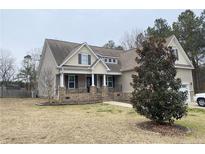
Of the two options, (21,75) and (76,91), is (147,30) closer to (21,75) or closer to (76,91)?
(76,91)

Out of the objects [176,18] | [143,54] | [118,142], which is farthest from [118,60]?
[118,142]

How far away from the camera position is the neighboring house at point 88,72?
65.5ft

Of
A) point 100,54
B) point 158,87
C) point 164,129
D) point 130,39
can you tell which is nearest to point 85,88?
point 100,54

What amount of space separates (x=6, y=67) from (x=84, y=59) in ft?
63.6

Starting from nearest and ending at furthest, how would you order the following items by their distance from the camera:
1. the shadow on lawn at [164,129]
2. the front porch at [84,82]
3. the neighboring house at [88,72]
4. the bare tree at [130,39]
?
1. the shadow on lawn at [164,129]
2. the neighboring house at [88,72]
3. the front porch at [84,82]
4. the bare tree at [130,39]

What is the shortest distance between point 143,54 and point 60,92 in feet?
37.8

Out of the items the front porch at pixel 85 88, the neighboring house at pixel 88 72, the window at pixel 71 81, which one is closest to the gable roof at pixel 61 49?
the neighboring house at pixel 88 72

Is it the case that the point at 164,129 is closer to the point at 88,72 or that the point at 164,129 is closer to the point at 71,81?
the point at 88,72

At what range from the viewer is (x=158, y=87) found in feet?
28.8

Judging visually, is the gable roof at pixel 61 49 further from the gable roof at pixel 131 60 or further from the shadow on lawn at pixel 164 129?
the shadow on lawn at pixel 164 129

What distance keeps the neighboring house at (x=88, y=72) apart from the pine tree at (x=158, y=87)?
35.5 feet

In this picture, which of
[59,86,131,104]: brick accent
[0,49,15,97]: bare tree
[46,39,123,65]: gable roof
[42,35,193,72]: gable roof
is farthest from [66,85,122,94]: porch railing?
[0,49,15,97]: bare tree

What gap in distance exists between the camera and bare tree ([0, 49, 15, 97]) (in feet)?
108

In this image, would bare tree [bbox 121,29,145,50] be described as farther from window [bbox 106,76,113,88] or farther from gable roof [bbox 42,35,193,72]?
window [bbox 106,76,113,88]
